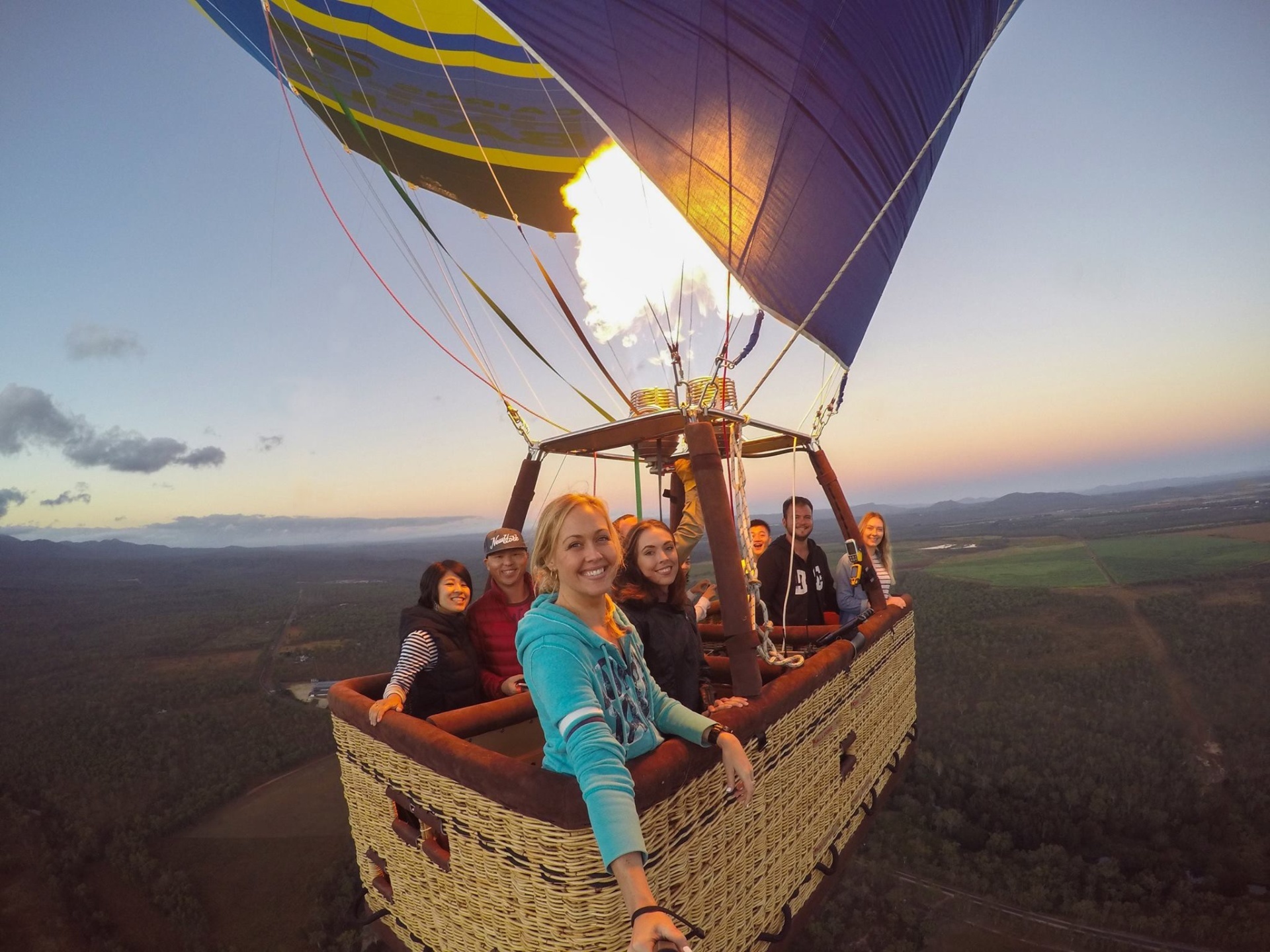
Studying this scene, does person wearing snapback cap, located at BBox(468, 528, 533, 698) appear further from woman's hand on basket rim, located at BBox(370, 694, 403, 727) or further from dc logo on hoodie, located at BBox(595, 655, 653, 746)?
dc logo on hoodie, located at BBox(595, 655, 653, 746)

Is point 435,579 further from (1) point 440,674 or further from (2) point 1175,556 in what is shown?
(2) point 1175,556

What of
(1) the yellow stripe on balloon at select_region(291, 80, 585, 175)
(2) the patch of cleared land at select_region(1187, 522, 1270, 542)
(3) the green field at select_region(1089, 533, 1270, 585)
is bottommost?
(3) the green field at select_region(1089, 533, 1270, 585)

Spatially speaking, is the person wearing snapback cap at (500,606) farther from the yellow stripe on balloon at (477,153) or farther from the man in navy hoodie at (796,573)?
the yellow stripe on balloon at (477,153)

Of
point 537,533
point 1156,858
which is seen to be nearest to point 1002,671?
point 1156,858

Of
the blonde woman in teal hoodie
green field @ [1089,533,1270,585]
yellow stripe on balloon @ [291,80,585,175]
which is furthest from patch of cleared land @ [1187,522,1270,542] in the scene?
the blonde woman in teal hoodie

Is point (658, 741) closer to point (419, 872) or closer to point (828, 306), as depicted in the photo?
point (419, 872)

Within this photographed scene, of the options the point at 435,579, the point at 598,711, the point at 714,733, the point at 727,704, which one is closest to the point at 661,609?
the point at 727,704

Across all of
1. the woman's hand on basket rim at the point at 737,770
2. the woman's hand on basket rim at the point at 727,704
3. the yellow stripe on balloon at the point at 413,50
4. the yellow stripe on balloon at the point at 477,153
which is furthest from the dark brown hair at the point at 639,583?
the yellow stripe on balloon at the point at 413,50
